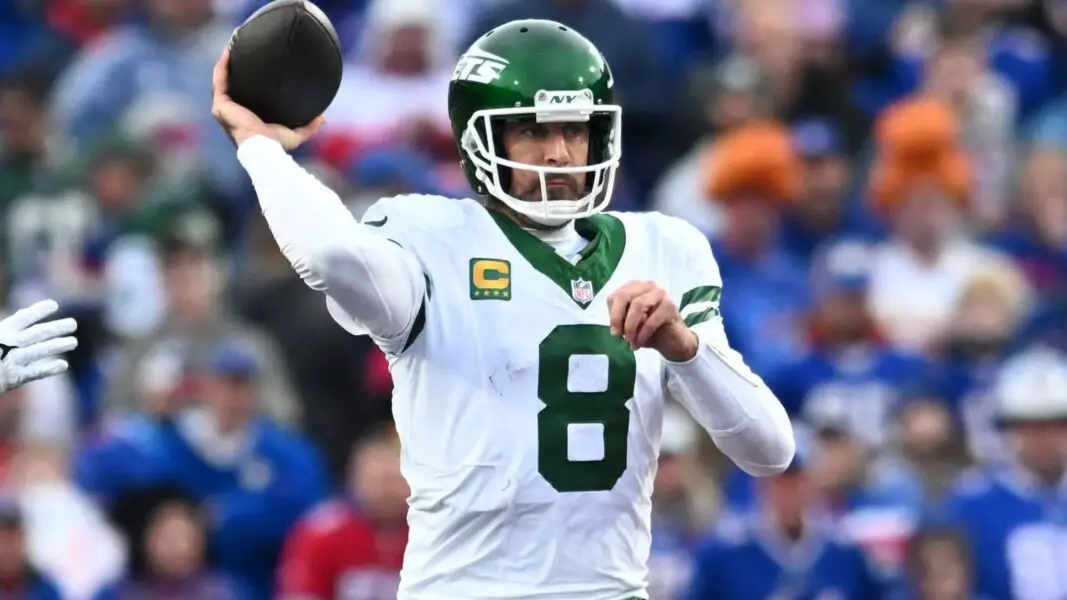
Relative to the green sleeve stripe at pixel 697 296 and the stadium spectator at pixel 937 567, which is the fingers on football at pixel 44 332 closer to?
the green sleeve stripe at pixel 697 296

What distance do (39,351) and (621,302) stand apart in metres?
1.19

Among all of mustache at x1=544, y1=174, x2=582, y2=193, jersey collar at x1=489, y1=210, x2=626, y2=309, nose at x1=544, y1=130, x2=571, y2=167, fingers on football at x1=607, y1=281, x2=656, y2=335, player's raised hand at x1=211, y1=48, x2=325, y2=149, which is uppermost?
player's raised hand at x1=211, y1=48, x2=325, y2=149

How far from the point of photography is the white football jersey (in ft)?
13.2

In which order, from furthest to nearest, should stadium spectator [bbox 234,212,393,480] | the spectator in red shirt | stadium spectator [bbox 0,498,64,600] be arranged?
stadium spectator [bbox 234,212,393,480], the spectator in red shirt, stadium spectator [bbox 0,498,64,600]

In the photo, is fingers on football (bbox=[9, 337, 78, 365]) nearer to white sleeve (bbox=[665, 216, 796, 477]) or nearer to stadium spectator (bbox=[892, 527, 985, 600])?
white sleeve (bbox=[665, 216, 796, 477])

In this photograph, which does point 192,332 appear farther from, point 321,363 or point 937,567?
point 937,567

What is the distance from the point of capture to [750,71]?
32.4 feet

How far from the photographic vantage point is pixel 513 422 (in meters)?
4.01

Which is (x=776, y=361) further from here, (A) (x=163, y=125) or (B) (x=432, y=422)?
(B) (x=432, y=422)

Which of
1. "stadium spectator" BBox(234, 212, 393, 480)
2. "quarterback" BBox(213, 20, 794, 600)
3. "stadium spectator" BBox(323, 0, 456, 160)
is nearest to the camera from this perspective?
"quarterback" BBox(213, 20, 794, 600)

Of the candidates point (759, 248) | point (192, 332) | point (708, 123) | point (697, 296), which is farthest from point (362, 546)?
point (708, 123)

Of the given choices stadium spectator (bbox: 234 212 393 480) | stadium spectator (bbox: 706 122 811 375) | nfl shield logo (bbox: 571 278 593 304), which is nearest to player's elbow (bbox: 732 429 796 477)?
nfl shield logo (bbox: 571 278 593 304)

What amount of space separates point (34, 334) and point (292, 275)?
408 cm

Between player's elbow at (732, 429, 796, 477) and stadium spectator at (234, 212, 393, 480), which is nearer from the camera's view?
player's elbow at (732, 429, 796, 477)
